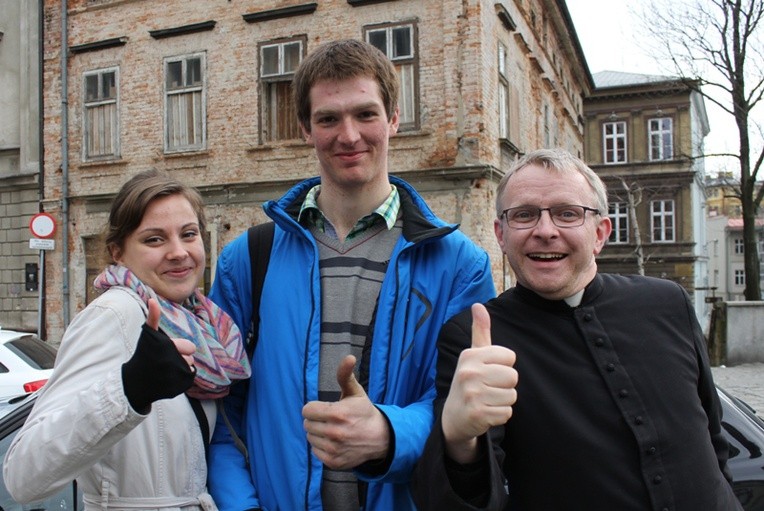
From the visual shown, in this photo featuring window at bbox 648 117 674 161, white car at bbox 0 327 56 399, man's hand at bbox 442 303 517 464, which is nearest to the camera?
man's hand at bbox 442 303 517 464

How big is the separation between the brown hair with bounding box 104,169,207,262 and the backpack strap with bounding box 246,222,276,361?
0.30 m

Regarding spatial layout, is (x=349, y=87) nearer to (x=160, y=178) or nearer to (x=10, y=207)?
(x=160, y=178)

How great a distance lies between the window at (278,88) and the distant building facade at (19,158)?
637 cm

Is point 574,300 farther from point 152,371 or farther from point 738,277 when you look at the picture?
point 738,277

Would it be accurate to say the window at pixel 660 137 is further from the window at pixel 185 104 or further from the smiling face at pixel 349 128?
the smiling face at pixel 349 128

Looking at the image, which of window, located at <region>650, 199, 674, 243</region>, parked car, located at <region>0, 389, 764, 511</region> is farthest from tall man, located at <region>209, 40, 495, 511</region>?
window, located at <region>650, 199, 674, 243</region>

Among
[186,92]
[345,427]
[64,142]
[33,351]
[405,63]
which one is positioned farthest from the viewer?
[64,142]

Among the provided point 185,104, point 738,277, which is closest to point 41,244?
point 185,104

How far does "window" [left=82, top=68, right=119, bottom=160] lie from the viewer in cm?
1502

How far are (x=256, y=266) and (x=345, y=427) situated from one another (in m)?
0.80

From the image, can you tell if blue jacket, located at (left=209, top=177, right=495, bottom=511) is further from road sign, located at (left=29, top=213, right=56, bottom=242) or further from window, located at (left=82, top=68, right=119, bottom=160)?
window, located at (left=82, top=68, right=119, bottom=160)

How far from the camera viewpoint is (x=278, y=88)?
45.0 feet

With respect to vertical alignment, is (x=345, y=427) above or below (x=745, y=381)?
above

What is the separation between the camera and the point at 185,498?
1854 mm
